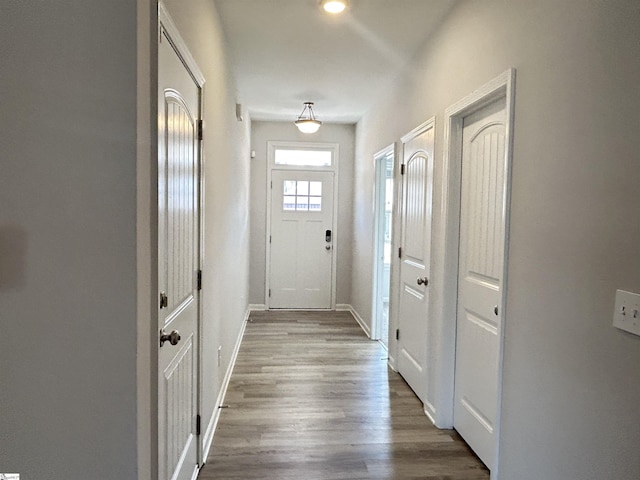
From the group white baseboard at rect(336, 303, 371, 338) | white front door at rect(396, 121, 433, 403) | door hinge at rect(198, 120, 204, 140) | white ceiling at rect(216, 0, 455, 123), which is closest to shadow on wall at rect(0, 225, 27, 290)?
door hinge at rect(198, 120, 204, 140)

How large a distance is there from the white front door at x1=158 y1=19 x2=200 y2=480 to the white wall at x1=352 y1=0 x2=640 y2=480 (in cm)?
144

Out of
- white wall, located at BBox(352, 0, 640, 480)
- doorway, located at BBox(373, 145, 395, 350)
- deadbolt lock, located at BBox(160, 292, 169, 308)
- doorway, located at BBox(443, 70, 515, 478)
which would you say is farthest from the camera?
doorway, located at BBox(373, 145, 395, 350)

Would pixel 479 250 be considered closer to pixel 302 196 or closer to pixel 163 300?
pixel 163 300

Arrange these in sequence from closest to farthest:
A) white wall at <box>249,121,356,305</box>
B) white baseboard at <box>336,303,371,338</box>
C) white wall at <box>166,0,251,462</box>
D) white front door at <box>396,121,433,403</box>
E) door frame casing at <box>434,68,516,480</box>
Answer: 1. white wall at <box>166,0,251,462</box>
2. door frame casing at <box>434,68,516,480</box>
3. white front door at <box>396,121,433,403</box>
4. white baseboard at <box>336,303,371,338</box>
5. white wall at <box>249,121,356,305</box>

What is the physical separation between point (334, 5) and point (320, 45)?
76cm

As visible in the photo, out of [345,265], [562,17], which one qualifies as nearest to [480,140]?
[562,17]

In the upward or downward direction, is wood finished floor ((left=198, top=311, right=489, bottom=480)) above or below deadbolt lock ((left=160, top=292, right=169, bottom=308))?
below

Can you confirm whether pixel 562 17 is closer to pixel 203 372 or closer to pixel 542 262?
pixel 542 262

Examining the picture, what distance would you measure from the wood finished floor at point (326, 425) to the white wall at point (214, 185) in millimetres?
256

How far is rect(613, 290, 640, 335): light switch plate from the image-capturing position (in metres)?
1.19

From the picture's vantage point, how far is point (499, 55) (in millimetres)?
1999

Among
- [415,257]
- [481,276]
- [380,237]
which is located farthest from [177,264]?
[380,237]

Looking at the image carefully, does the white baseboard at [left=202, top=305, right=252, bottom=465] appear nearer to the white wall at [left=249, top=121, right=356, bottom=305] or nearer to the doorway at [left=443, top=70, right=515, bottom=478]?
the doorway at [left=443, top=70, right=515, bottom=478]

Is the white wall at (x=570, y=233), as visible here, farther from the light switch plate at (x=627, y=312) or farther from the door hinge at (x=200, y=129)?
the door hinge at (x=200, y=129)
